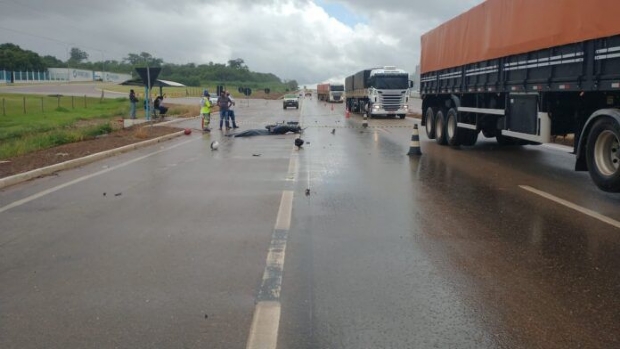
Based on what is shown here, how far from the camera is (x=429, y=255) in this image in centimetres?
575

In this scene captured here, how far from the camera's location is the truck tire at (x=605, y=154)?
27.8 ft

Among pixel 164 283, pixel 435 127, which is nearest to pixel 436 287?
pixel 164 283

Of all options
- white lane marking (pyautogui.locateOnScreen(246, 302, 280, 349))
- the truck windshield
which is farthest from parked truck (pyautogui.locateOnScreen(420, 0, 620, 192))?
the truck windshield

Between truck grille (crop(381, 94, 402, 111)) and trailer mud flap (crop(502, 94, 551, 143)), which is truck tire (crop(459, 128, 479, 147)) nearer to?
trailer mud flap (crop(502, 94, 551, 143))

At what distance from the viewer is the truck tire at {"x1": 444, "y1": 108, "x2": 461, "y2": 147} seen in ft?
54.5

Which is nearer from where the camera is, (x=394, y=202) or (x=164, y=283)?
(x=164, y=283)

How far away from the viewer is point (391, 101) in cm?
3516

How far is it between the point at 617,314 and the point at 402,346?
1.75 meters

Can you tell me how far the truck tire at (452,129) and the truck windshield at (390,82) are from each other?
17993 mm

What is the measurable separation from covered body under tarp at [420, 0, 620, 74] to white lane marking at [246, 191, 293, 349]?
6.01m

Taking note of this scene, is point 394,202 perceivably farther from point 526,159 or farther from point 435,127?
point 435,127

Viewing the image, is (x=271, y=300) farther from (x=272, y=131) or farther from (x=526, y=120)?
(x=272, y=131)

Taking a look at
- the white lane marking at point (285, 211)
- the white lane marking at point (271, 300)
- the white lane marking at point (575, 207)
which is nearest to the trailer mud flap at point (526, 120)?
the white lane marking at point (575, 207)

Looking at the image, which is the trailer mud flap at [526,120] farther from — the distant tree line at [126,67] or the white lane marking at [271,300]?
the distant tree line at [126,67]
